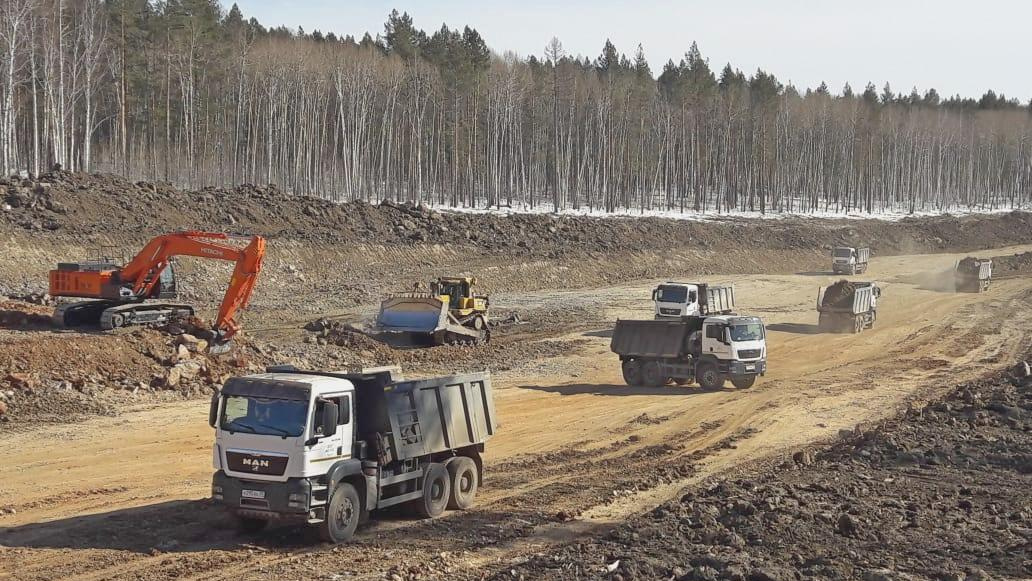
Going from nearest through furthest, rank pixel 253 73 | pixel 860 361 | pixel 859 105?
pixel 860 361
pixel 253 73
pixel 859 105

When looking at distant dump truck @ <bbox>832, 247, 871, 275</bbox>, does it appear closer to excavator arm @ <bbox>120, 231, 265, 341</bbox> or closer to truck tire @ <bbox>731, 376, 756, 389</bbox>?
truck tire @ <bbox>731, 376, 756, 389</bbox>

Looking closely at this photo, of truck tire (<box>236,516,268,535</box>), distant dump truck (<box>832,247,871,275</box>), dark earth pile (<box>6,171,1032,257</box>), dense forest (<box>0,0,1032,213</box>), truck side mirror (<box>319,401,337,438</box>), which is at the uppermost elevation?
dense forest (<box>0,0,1032,213</box>)

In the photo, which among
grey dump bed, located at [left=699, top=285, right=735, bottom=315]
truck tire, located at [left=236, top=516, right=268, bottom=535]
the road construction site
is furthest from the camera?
grey dump bed, located at [left=699, top=285, right=735, bottom=315]

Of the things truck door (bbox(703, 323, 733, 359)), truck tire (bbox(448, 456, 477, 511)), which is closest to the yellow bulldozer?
truck door (bbox(703, 323, 733, 359))

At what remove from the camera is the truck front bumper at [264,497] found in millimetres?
13664

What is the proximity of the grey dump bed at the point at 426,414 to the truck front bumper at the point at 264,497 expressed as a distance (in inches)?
58.6

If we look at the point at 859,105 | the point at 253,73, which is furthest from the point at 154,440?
the point at 859,105

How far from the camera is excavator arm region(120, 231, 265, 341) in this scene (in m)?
30.3

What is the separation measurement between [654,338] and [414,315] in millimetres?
9314

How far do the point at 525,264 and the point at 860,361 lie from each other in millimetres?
24831

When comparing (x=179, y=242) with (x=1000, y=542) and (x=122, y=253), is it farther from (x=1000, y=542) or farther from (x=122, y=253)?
(x=1000, y=542)

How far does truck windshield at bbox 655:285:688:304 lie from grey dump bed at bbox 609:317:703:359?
969 centimetres

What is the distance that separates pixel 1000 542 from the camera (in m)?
13.1

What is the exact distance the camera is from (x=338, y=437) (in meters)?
14.3
